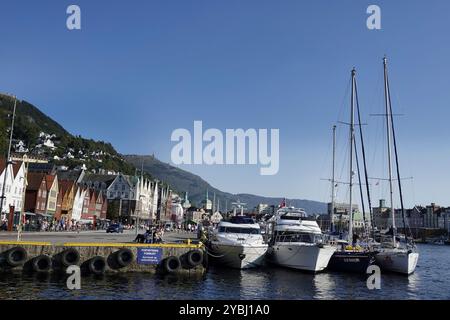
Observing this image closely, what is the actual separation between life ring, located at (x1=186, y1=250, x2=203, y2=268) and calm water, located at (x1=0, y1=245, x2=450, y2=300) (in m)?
1.29

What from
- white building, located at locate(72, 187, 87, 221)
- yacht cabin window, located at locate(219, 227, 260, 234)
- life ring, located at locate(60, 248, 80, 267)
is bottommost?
life ring, located at locate(60, 248, 80, 267)

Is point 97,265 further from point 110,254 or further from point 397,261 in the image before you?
point 397,261

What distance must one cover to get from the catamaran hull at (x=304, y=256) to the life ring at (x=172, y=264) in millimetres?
10670

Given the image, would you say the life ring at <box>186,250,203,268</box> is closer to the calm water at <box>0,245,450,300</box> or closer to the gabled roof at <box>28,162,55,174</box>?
the calm water at <box>0,245,450,300</box>

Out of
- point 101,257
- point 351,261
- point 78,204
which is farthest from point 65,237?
point 78,204

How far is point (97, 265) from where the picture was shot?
32.7 meters

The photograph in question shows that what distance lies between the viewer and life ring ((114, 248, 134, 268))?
109ft

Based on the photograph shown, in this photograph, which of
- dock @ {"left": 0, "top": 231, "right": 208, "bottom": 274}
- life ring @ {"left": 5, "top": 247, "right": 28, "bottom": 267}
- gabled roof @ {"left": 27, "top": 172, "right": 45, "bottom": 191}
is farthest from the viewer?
gabled roof @ {"left": 27, "top": 172, "right": 45, "bottom": 191}

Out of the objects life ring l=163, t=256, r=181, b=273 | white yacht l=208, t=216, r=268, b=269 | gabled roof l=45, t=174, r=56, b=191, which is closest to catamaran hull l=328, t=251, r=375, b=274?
white yacht l=208, t=216, r=268, b=269

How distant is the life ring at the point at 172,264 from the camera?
34156 mm

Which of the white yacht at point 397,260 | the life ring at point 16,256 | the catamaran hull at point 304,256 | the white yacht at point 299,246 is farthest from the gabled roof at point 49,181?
the white yacht at point 397,260

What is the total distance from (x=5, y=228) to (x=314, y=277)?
44.0 metres

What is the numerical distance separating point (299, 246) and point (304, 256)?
40.4 inches

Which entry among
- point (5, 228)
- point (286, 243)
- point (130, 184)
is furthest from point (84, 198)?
point (286, 243)
